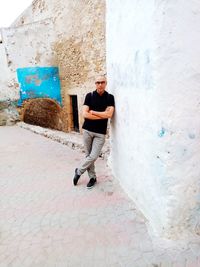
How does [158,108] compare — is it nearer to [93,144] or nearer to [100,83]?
[100,83]

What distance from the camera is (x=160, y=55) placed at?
240 cm

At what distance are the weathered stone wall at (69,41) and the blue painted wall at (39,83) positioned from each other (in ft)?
0.94

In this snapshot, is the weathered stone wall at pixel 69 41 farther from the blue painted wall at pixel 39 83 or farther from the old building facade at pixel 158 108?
the old building facade at pixel 158 108

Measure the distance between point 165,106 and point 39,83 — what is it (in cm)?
1013

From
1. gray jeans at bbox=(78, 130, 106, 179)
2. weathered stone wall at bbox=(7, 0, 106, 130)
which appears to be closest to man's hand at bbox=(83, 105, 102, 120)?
gray jeans at bbox=(78, 130, 106, 179)

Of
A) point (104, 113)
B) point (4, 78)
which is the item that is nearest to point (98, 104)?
point (104, 113)

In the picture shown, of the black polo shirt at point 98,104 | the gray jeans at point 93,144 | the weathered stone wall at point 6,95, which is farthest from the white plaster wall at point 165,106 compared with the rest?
the weathered stone wall at point 6,95

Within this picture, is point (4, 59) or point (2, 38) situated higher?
point (2, 38)

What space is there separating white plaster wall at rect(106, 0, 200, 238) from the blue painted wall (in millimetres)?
8935

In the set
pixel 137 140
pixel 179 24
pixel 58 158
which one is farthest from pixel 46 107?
pixel 179 24

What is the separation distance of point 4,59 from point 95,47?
4.28m

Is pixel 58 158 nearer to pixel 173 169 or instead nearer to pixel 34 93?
pixel 173 169

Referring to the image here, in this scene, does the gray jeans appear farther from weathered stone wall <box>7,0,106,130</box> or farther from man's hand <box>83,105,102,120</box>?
weathered stone wall <box>7,0,106,130</box>

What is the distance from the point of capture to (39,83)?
1180cm
